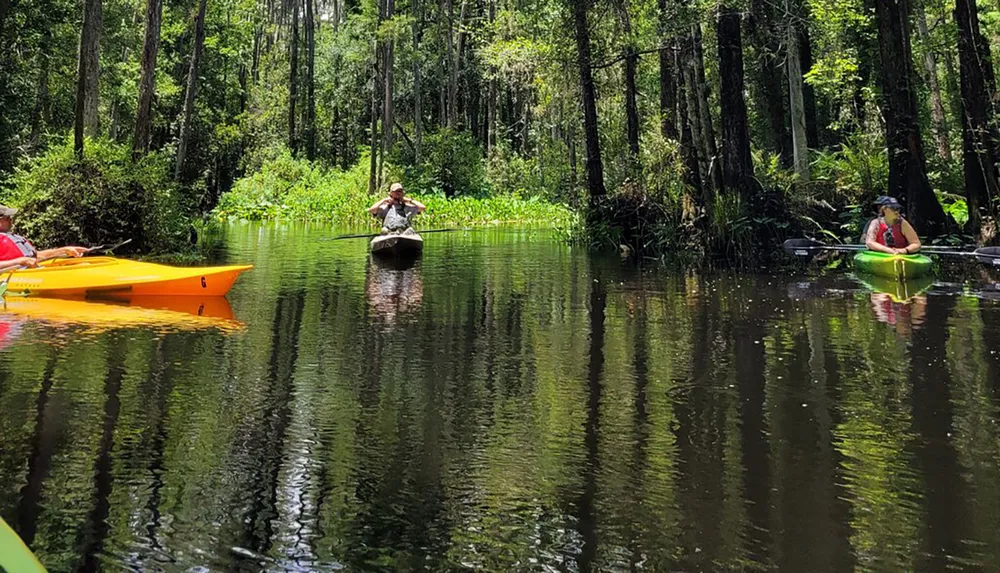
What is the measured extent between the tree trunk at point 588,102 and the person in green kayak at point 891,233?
792 cm

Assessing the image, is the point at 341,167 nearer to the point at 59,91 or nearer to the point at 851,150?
the point at 59,91

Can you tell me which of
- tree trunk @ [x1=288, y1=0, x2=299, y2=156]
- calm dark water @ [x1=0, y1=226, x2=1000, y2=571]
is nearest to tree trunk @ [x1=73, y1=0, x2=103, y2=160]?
calm dark water @ [x1=0, y1=226, x2=1000, y2=571]

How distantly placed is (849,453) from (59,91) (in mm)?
35848

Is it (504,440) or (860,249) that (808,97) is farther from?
(504,440)

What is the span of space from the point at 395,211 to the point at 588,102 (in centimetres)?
526

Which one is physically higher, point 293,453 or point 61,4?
point 61,4

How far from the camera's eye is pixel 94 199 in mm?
15070

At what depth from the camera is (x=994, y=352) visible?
7.70m

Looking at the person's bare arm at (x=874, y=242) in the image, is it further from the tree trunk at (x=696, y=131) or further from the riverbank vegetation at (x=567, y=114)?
the tree trunk at (x=696, y=131)

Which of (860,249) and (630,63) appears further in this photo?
(630,63)

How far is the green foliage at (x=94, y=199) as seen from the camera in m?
14.8

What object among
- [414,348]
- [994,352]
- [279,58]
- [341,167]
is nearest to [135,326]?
[414,348]

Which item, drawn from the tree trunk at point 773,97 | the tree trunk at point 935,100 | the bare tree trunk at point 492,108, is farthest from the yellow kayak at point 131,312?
the bare tree trunk at point 492,108

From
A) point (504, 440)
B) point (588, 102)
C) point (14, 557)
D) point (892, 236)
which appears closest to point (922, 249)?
point (892, 236)
